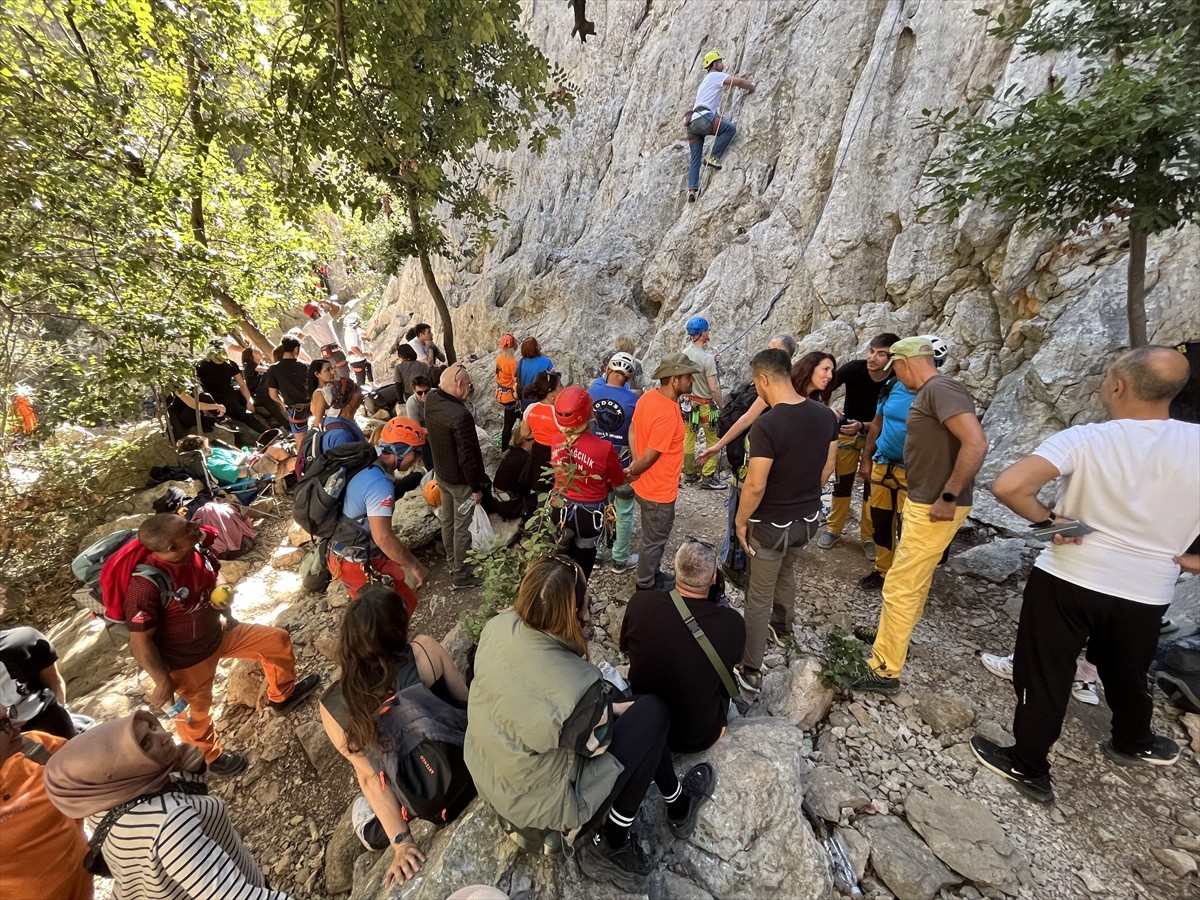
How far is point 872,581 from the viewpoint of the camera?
4.94 m

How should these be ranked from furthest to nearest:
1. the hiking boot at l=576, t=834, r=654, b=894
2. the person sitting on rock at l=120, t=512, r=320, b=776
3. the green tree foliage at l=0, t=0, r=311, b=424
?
the green tree foliage at l=0, t=0, r=311, b=424
the person sitting on rock at l=120, t=512, r=320, b=776
the hiking boot at l=576, t=834, r=654, b=894

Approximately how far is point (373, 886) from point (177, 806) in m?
1.23

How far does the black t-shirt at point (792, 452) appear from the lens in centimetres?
341

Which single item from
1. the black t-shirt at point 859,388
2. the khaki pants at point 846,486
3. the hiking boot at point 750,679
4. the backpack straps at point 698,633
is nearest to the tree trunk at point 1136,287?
the black t-shirt at point 859,388

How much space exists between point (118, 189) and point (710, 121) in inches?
420

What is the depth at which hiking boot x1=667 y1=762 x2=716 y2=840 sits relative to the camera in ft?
8.86

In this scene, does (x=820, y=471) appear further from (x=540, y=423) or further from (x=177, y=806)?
(x=177, y=806)

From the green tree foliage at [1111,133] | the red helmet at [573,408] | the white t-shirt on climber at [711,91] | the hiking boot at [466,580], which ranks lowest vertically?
the hiking boot at [466,580]

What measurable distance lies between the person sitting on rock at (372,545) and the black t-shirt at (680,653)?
→ 2186 mm

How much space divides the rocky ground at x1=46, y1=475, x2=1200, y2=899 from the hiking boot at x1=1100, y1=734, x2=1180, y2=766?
0.07m

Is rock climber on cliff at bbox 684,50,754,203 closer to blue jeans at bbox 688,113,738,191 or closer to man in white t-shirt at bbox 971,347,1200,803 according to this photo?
blue jeans at bbox 688,113,738,191

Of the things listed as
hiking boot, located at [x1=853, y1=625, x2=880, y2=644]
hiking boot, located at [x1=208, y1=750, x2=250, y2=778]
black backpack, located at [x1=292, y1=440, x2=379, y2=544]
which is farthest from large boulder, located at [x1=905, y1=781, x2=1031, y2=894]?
hiking boot, located at [x1=208, y1=750, x2=250, y2=778]

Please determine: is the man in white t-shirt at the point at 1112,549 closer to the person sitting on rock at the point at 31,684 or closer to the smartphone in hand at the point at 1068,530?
the smartphone in hand at the point at 1068,530

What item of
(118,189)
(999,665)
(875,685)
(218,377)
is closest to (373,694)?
(875,685)
